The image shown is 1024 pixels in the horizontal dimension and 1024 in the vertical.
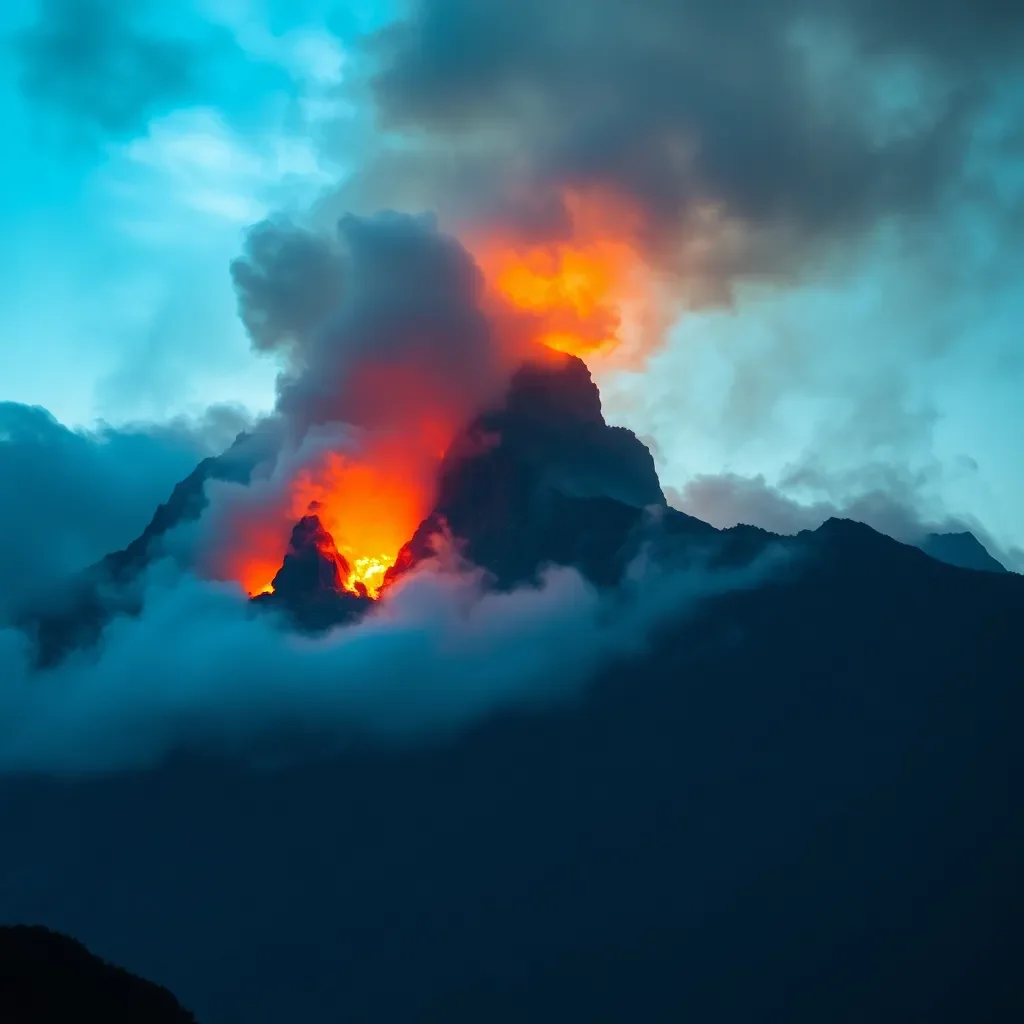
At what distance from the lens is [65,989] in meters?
Result: 63.5

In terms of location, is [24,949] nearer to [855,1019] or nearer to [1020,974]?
[855,1019]

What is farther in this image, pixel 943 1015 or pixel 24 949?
pixel 943 1015

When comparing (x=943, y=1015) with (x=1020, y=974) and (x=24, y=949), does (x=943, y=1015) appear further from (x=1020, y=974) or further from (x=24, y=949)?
(x=24, y=949)

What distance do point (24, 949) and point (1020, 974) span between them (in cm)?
18759

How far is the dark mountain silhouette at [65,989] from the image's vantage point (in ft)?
200

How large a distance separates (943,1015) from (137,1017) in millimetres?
173959

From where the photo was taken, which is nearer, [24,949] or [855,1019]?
[24,949]

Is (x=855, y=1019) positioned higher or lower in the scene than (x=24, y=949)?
higher

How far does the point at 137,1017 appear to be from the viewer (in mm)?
63812

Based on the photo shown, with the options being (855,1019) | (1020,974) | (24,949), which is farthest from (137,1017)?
Answer: (1020,974)

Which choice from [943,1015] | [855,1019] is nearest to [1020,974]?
[943,1015]

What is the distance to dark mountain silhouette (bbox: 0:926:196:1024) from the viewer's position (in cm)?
6091

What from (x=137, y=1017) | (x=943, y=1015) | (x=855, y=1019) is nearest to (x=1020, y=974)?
(x=943, y=1015)

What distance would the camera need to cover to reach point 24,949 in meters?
66.1
